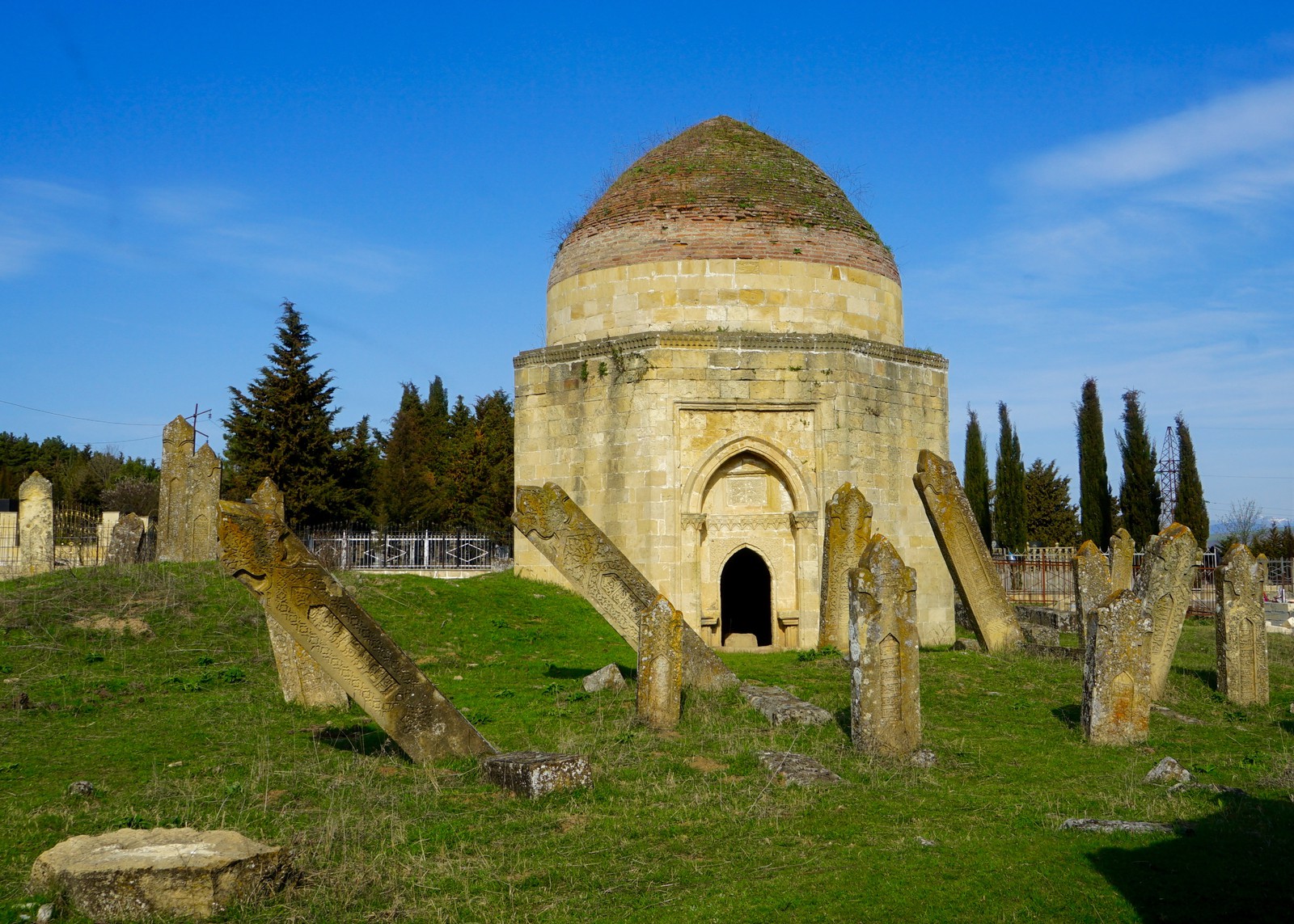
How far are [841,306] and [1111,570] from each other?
6234 mm

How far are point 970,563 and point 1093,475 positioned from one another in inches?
909

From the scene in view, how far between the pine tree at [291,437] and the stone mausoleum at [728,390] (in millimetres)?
13852

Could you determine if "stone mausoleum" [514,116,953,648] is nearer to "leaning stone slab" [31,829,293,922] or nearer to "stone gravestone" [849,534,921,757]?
"stone gravestone" [849,534,921,757]

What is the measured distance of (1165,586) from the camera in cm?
1200

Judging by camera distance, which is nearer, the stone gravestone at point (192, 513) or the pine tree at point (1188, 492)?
the stone gravestone at point (192, 513)

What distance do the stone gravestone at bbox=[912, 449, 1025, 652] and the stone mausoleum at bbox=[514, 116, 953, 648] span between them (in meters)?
2.46

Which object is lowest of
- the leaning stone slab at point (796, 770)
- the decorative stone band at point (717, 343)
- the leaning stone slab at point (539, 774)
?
the leaning stone slab at point (796, 770)

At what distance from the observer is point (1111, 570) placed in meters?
15.5

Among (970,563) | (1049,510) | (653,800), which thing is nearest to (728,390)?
(970,563)

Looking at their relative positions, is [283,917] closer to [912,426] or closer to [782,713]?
[782,713]

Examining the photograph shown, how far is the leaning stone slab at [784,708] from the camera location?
33.1 feet

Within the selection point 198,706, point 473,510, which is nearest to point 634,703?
point 198,706

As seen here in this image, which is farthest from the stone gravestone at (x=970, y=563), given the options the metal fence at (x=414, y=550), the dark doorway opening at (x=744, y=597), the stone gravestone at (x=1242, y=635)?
the metal fence at (x=414, y=550)

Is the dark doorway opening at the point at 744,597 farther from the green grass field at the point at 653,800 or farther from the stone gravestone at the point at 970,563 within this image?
the green grass field at the point at 653,800
